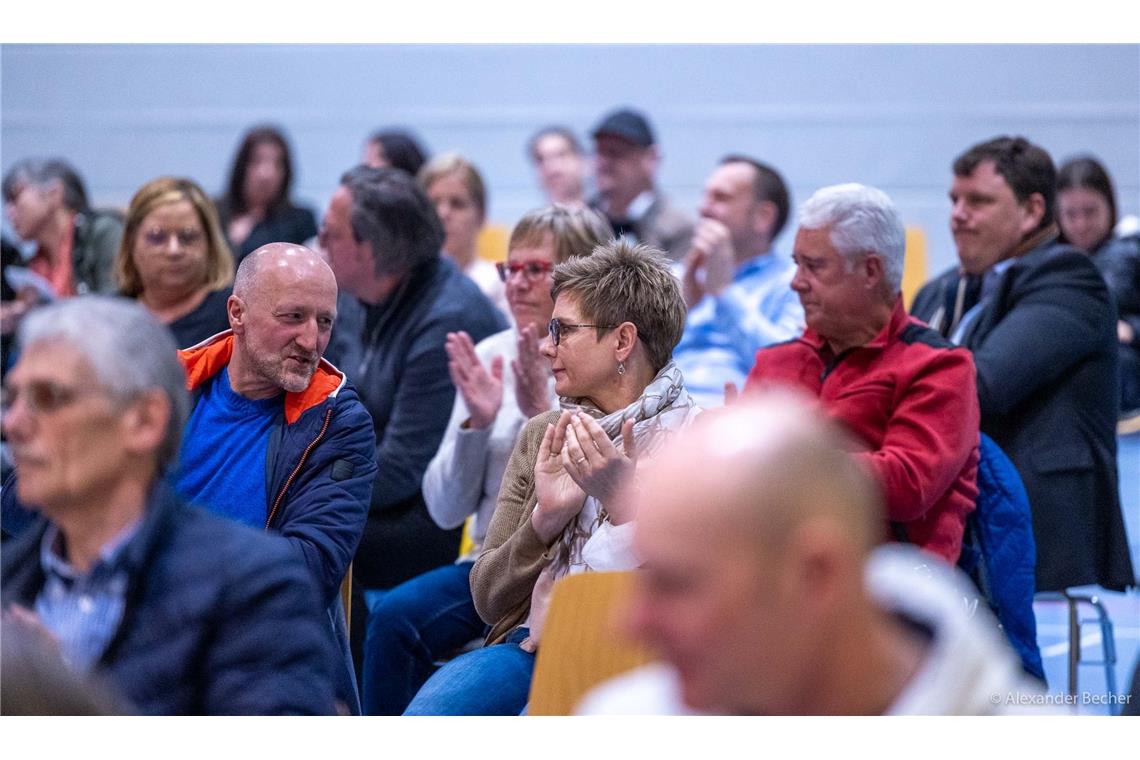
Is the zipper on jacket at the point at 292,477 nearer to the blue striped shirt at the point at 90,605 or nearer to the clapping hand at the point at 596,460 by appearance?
the clapping hand at the point at 596,460

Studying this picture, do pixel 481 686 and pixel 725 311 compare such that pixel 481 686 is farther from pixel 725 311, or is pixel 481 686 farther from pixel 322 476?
pixel 725 311

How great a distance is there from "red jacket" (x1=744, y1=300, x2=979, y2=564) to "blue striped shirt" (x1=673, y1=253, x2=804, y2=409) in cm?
102

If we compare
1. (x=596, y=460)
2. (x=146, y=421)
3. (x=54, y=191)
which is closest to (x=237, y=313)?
(x=596, y=460)

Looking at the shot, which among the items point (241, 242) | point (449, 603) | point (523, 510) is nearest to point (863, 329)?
point (523, 510)

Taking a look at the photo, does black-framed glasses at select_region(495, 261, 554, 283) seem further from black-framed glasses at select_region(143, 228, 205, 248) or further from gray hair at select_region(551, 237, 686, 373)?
black-framed glasses at select_region(143, 228, 205, 248)

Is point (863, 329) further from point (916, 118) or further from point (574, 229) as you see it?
point (916, 118)

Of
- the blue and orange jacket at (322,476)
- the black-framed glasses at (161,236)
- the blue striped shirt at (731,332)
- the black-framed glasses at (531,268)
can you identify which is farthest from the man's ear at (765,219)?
the blue and orange jacket at (322,476)

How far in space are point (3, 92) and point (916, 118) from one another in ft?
16.2

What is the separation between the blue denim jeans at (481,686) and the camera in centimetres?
236

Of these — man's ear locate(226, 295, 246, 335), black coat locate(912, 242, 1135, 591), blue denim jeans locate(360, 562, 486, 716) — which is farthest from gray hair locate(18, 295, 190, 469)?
black coat locate(912, 242, 1135, 591)

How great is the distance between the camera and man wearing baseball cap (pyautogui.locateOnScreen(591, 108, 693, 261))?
5383mm

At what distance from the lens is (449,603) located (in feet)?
10.2

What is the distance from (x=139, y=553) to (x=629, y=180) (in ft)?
13.3

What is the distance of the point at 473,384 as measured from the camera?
3.05 meters
